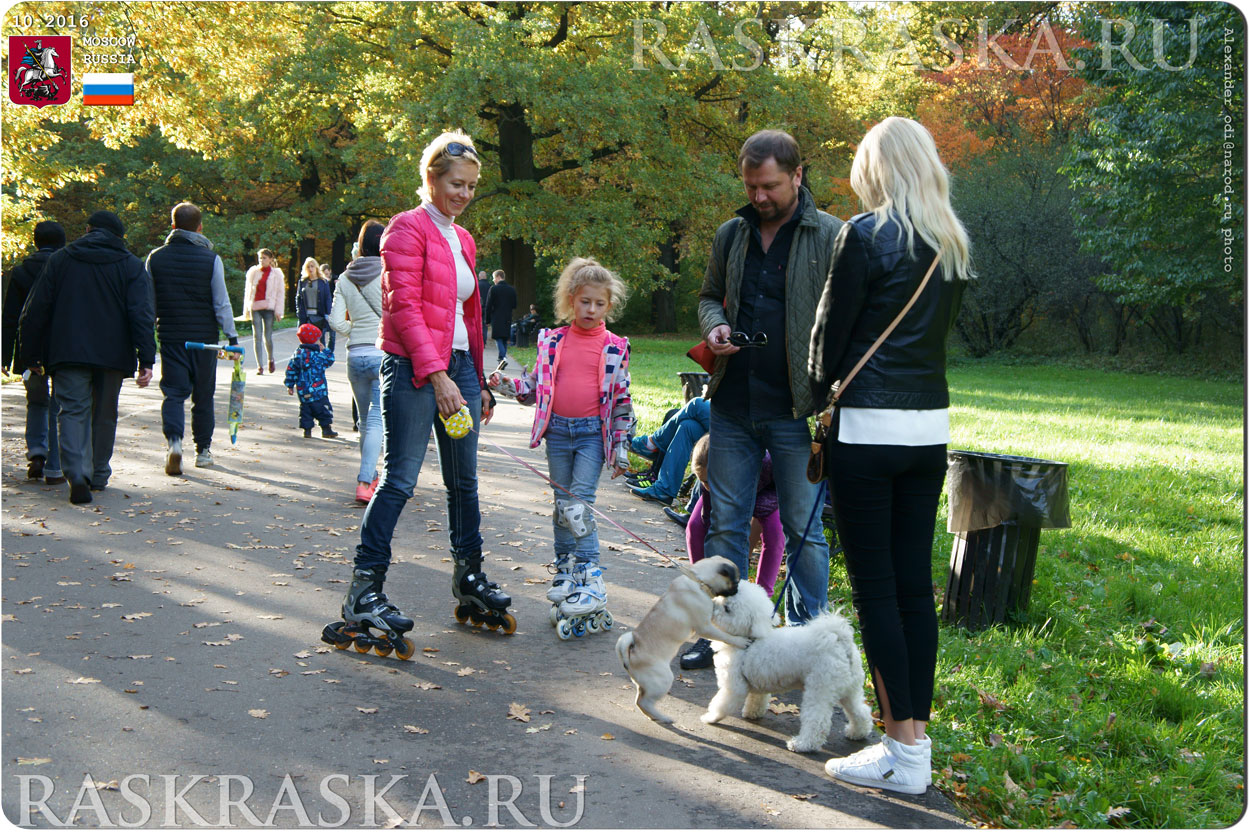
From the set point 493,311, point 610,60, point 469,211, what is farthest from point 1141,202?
point 469,211

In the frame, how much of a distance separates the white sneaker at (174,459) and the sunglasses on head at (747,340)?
251 inches

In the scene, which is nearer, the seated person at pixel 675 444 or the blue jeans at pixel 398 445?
the blue jeans at pixel 398 445

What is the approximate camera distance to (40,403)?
8539 millimetres

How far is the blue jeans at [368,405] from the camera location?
7934 millimetres

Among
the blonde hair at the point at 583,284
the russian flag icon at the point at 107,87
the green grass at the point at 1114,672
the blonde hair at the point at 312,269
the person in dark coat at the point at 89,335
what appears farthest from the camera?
the blonde hair at the point at 312,269

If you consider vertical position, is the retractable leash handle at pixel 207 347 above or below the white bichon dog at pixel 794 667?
above

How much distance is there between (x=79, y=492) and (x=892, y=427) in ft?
21.7

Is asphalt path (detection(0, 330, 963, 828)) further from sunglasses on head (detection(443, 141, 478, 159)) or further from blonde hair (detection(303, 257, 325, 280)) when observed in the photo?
blonde hair (detection(303, 257, 325, 280))

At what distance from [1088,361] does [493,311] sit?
17.7m

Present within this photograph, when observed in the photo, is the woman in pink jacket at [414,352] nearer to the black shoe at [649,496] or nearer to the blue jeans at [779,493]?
the blue jeans at [779,493]

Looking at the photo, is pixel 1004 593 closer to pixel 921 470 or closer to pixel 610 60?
pixel 921 470

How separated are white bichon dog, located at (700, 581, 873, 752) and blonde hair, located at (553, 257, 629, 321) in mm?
1863

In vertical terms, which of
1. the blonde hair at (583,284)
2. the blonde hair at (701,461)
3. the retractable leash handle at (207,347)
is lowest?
the blonde hair at (701,461)

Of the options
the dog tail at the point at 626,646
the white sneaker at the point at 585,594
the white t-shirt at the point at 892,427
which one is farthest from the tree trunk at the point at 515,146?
the white t-shirt at the point at 892,427
